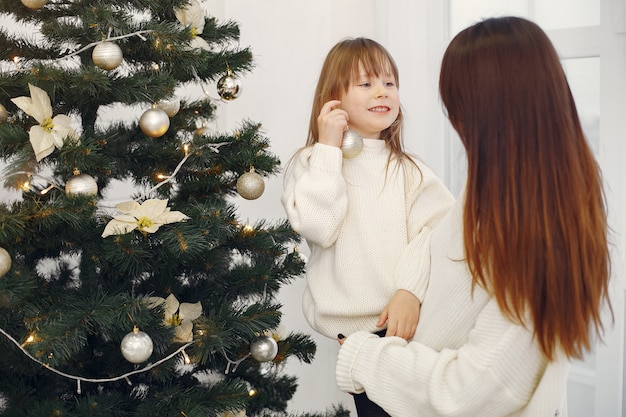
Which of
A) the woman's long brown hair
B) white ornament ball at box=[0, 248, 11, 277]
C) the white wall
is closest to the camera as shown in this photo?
the woman's long brown hair

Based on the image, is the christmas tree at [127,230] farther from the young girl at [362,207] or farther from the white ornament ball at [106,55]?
the young girl at [362,207]

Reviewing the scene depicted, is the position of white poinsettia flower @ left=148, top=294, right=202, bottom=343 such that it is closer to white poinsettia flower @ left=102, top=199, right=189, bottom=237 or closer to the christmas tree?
the christmas tree

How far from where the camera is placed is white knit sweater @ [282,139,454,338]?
1.36 meters

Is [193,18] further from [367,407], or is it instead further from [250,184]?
[367,407]

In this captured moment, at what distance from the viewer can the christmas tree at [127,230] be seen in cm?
125

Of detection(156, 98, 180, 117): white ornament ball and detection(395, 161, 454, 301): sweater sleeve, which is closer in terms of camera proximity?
detection(395, 161, 454, 301): sweater sleeve

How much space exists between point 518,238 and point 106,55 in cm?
79

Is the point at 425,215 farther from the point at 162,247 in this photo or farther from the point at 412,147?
the point at 412,147

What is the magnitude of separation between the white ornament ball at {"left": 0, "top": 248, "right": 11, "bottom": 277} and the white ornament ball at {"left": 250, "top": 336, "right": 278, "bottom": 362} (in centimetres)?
52

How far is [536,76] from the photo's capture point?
1.03 metres

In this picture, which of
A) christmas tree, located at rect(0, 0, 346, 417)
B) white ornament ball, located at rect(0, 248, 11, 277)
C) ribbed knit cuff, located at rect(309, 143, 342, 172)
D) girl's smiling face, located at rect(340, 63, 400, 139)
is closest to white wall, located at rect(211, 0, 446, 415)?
christmas tree, located at rect(0, 0, 346, 417)

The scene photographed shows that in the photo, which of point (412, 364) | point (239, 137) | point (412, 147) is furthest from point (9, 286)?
point (412, 147)

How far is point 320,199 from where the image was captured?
1.35m

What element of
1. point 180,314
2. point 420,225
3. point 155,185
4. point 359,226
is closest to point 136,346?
point 180,314
